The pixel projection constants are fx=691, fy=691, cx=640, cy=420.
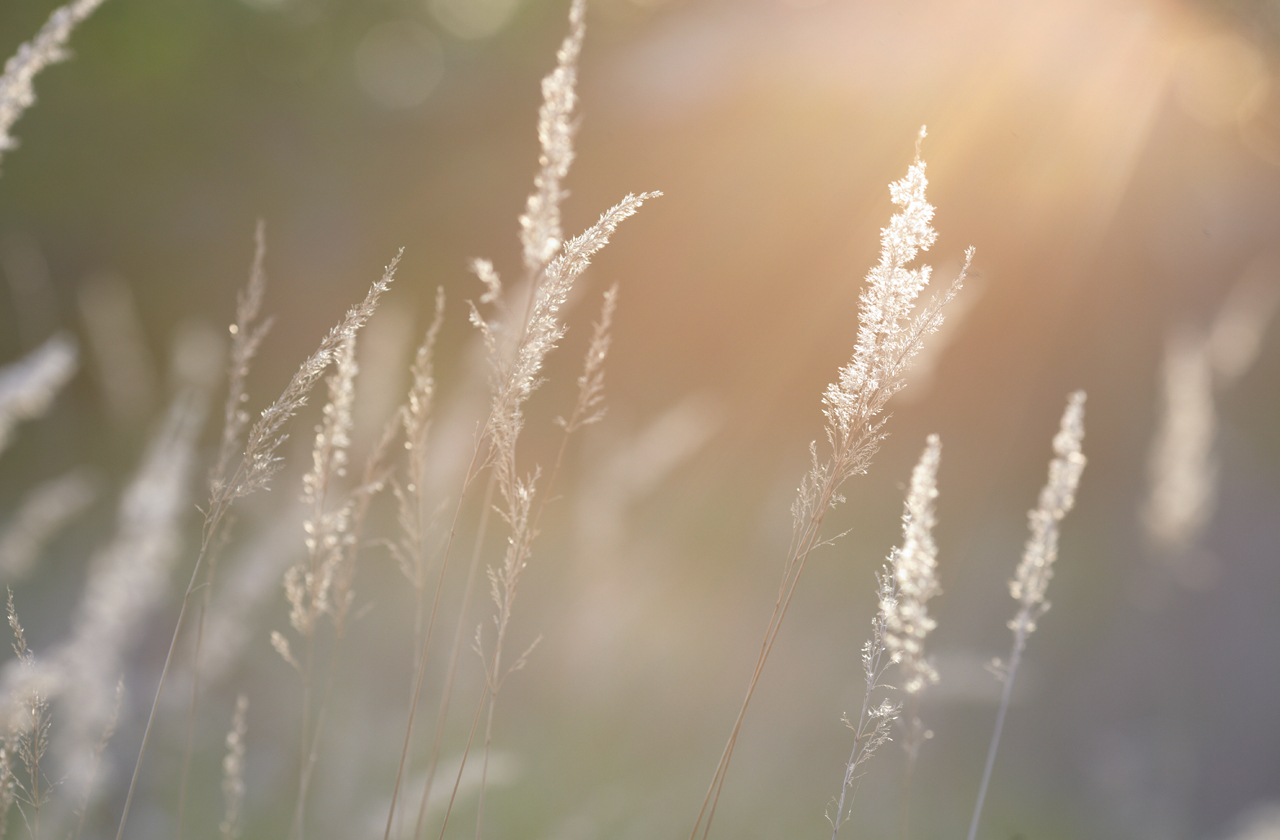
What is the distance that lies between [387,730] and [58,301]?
111 inches

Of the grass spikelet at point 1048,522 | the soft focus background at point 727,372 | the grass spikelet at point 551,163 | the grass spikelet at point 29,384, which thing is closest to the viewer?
the grass spikelet at point 551,163

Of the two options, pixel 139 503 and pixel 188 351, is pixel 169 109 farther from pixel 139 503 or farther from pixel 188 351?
pixel 139 503

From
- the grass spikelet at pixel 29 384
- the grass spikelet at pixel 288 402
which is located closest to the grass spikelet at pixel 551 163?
the grass spikelet at pixel 288 402

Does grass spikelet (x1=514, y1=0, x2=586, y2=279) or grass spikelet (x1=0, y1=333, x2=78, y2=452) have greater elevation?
grass spikelet (x1=514, y1=0, x2=586, y2=279)

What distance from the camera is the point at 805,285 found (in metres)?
3.35

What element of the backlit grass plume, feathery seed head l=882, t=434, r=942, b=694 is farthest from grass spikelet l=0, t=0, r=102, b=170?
feathery seed head l=882, t=434, r=942, b=694

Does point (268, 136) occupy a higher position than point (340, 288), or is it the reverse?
point (268, 136)

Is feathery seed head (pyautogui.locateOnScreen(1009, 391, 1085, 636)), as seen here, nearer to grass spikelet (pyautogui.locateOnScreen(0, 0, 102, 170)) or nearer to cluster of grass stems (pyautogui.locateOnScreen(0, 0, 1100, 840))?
cluster of grass stems (pyautogui.locateOnScreen(0, 0, 1100, 840))

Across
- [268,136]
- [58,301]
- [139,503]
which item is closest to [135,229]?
[58,301]

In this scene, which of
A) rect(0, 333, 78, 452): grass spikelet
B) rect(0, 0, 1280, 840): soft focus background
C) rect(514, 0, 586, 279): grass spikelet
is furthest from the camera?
rect(0, 0, 1280, 840): soft focus background

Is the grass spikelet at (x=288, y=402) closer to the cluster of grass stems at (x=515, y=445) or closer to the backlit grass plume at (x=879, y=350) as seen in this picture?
the cluster of grass stems at (x=515, y=445)

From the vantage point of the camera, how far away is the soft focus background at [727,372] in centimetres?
239

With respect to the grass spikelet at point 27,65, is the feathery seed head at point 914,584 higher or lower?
lower

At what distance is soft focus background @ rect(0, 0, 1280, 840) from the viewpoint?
239cm
